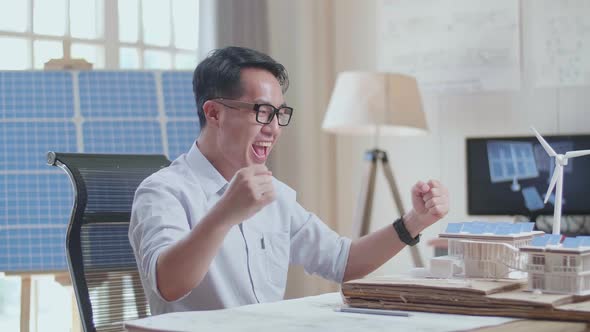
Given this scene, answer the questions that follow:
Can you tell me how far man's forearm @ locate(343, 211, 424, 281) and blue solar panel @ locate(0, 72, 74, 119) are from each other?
64.6 inches

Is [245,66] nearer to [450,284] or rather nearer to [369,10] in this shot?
[450,284]

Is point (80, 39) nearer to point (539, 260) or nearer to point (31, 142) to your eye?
point (31, 142)

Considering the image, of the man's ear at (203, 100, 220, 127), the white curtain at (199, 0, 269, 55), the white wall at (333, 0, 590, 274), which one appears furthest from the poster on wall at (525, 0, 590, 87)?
the man's ear at (203, 100, 220, 127)

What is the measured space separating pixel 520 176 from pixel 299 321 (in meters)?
3.00

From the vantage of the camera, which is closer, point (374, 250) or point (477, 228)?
point (477, 228)

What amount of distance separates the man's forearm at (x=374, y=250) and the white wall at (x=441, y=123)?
8.66 ft

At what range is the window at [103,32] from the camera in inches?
150

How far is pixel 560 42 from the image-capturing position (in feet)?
13.6

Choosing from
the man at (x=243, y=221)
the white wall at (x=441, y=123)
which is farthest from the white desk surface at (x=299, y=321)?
the white wall at (x=441, y=123)

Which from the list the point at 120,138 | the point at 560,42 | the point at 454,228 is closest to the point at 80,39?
the point at 120,138

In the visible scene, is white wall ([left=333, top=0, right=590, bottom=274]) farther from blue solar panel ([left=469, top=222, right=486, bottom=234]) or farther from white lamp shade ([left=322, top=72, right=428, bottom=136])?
blue solar panel ([left=469, top=222, right=486, bottom=234])

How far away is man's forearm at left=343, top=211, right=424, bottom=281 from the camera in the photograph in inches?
67.9

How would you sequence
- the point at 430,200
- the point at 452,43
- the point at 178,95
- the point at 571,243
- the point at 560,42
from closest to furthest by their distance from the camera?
the point at 571,243, the point at 430,200, the point at 178,95, the point at 560,42, the point at 452,43

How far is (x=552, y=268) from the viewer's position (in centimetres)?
122
